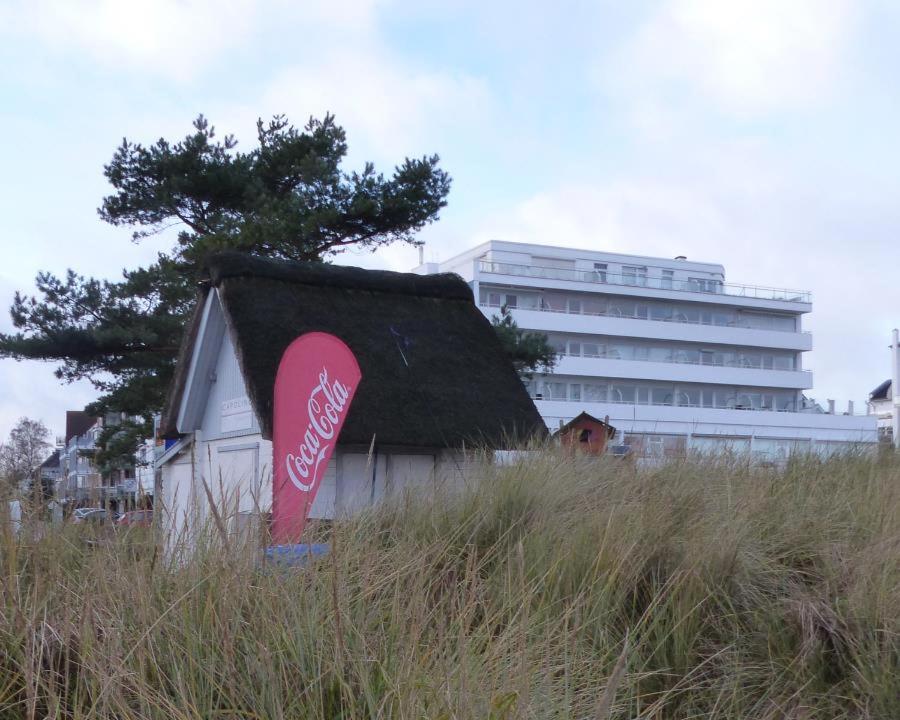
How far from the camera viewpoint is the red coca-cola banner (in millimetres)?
7797

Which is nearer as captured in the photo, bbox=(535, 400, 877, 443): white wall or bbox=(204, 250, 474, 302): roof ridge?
bbox=(204, 250, 474, 302): roof ridge

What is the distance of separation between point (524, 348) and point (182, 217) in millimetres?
8206

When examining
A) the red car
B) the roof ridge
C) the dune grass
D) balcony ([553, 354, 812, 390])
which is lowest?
the dune grass

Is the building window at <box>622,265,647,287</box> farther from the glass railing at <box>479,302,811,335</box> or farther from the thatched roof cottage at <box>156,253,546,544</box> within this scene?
the thatched roof cottage at <box>156,253,546,544</box>

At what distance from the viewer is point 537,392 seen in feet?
206

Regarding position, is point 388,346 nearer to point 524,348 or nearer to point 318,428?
point 318,428

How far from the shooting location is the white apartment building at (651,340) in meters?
64.2

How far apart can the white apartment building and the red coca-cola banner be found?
52256 mm

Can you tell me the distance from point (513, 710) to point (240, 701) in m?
0.82

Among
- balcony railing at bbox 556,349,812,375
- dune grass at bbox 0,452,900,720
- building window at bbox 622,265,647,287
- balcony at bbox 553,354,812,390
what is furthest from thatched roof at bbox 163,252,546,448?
building window at bbox 622,265,647,287

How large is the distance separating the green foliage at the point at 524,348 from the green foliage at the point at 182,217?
2.91m

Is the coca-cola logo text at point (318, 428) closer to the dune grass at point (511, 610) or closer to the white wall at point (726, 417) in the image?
the dune grass at point (511, 610)

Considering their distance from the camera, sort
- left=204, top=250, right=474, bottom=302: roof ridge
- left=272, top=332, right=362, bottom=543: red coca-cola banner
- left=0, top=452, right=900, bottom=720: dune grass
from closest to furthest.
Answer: left=0, top=452, right=900, bottom=720: dune grass, left=272, top=332, right=362, bottom=543: red coca-cola banner, left=204, top=250, right=474, bottom=302: roof ridge

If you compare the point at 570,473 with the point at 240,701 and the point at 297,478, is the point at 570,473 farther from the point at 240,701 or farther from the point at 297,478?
the point at 240,701
